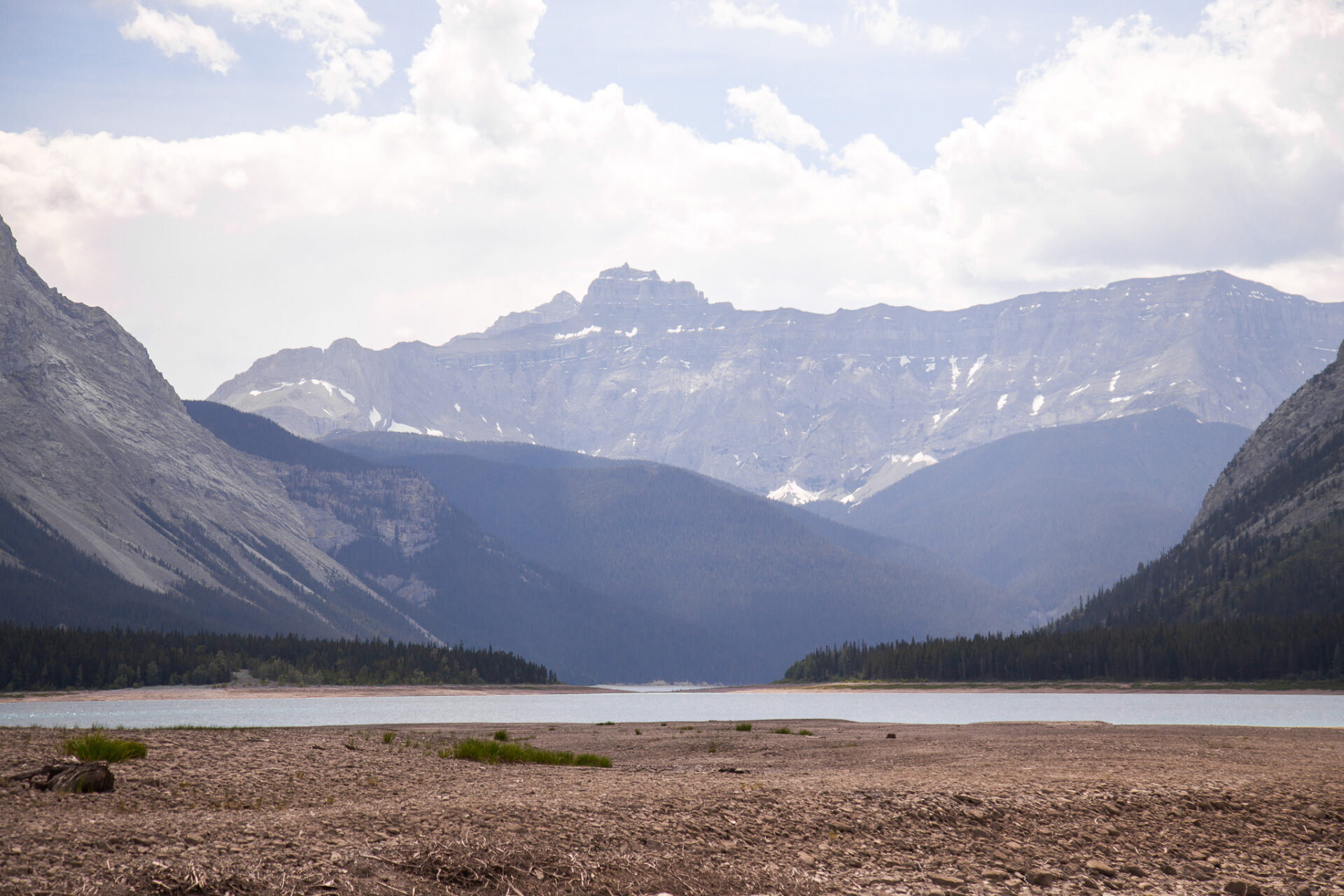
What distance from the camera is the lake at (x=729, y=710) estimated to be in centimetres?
8944

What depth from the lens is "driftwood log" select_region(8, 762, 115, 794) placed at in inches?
880

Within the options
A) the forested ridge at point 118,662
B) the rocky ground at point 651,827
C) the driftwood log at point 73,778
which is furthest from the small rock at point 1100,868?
the forested ridge at point 118,662

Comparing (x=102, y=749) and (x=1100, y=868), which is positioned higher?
(x=102, y=749)

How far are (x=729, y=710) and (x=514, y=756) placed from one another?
97578 millimetres

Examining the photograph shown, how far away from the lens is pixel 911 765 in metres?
35.9

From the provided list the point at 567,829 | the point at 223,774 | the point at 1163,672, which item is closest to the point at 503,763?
the point at 223,774

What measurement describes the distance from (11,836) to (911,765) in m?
25.9

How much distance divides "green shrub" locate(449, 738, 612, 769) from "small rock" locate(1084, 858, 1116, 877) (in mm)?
17025

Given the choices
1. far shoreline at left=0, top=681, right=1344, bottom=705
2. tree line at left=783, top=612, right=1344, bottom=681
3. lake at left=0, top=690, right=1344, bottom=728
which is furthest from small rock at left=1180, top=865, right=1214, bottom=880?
tree line at left=783, top=612, right=1344, bottom=681

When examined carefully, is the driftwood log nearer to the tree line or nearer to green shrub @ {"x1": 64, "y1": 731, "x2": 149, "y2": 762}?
green shrub @ {"x1": 64, "y1": 731, "x2": 149, "y2": 762}

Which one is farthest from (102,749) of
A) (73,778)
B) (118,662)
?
(118,662)

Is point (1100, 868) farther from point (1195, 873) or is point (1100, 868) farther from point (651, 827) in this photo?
point (651, 827)

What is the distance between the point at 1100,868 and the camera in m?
22.0

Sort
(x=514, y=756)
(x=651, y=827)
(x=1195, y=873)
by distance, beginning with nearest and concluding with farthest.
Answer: (x=651, y=827) → (x=1195, y=873) → (x=514, y=756)
